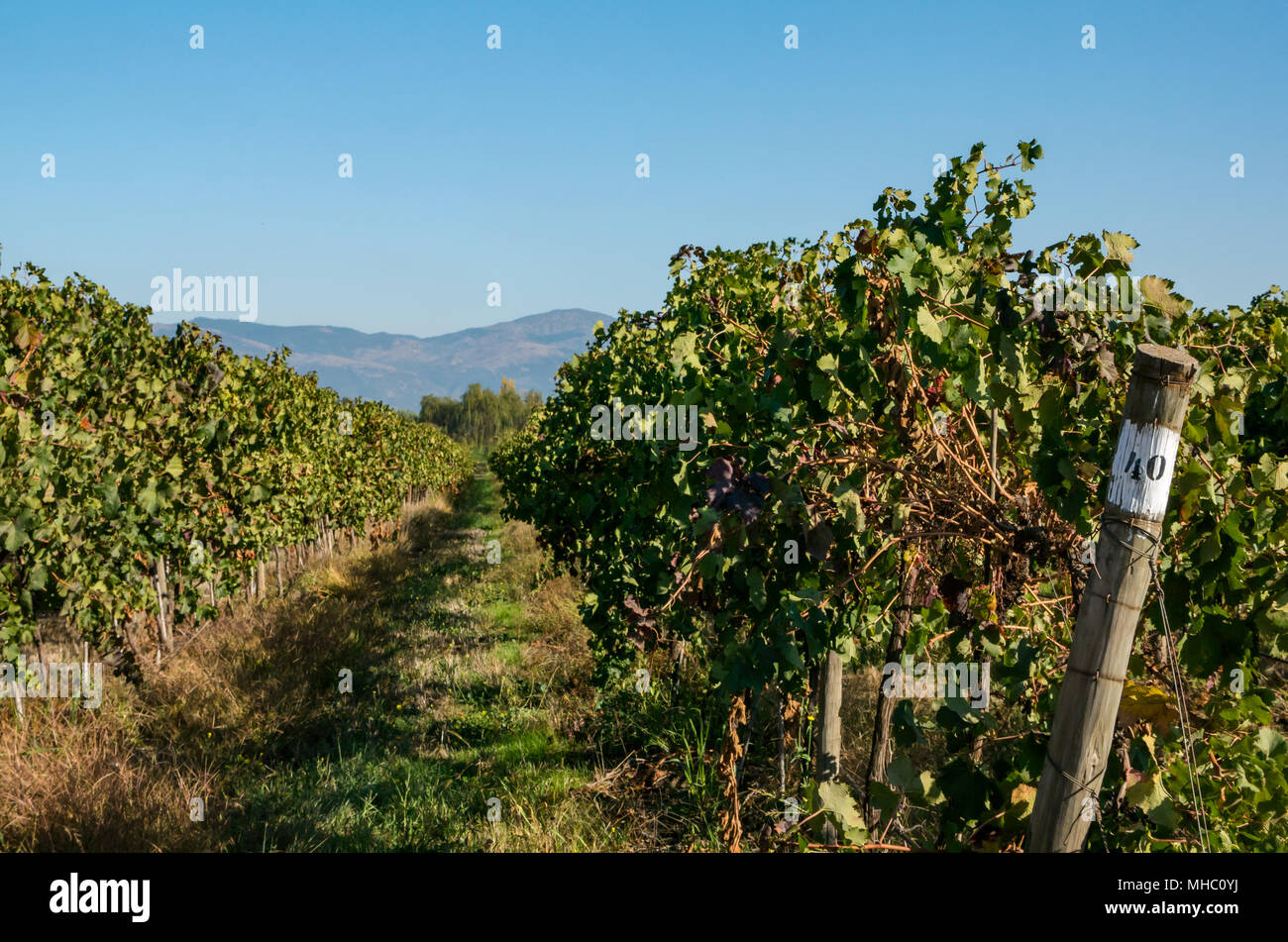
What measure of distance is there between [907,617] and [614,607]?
3.49 meters

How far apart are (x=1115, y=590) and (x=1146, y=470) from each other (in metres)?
0.23

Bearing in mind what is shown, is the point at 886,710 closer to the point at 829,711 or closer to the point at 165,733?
the point at 829,711

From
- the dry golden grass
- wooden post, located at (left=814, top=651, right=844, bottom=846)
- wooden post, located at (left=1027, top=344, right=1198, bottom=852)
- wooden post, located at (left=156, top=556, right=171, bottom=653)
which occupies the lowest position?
the dry golden grass

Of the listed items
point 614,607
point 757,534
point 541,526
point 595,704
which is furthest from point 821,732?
point 541,526

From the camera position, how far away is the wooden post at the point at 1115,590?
59.6 inches

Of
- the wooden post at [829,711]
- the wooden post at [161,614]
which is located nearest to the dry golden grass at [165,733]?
the wooden post at [161,614]

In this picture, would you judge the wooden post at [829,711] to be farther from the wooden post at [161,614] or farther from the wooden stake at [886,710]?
the wooden post at [161,614]

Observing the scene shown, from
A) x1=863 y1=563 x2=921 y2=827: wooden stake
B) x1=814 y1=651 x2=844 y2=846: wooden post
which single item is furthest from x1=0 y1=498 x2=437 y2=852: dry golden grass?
x1=863 y1=563 x2=921 y2=827: wooden stake

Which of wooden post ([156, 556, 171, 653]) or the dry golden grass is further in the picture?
wooden post ([156, 556, 171, 653])

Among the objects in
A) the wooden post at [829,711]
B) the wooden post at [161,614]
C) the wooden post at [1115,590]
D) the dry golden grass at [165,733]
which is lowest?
the dry golden grass at [165,733]

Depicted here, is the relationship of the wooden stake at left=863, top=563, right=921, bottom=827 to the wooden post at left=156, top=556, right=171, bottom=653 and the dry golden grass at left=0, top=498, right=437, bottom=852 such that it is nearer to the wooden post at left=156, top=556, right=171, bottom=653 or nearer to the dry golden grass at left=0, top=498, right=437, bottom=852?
the dry golden grass at left=0, top=498, right=437, bottom=852

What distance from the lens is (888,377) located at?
2.53 meters

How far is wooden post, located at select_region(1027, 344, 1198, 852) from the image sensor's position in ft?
4.97
